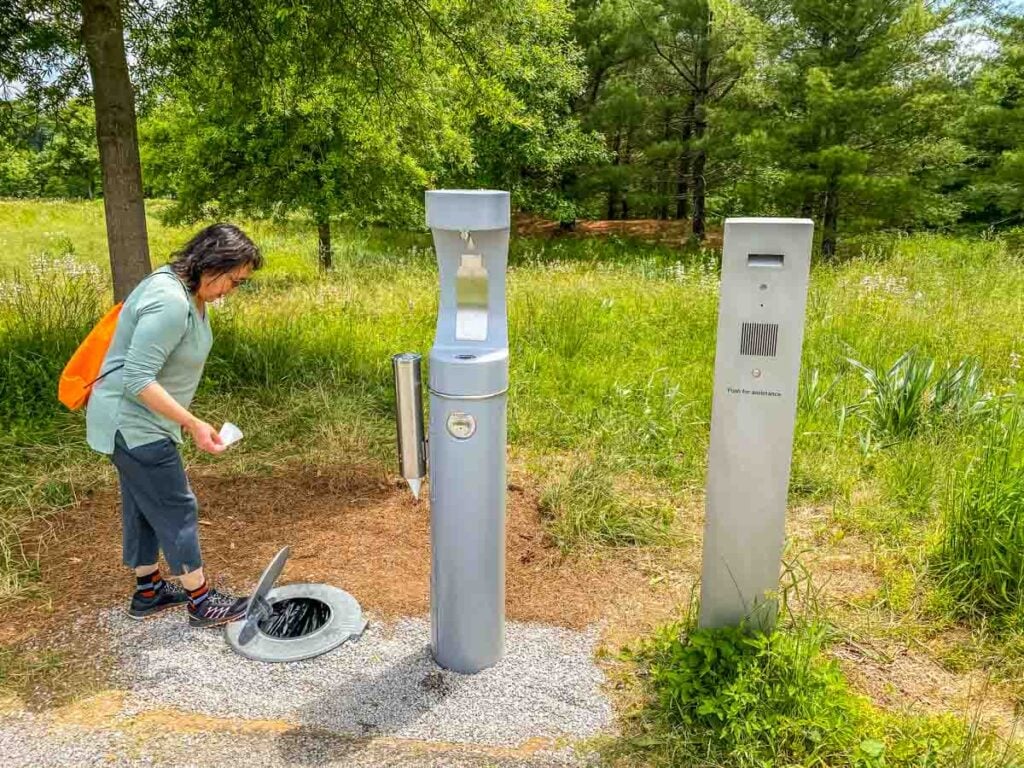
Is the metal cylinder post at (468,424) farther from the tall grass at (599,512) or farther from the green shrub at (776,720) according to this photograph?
the tall grass at (599,512)

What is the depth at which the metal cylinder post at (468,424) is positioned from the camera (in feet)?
8.81

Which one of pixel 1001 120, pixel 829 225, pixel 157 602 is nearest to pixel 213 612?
pixel 157 602

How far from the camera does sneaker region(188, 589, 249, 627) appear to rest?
3217 mm

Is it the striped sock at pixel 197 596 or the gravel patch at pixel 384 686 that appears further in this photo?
the striped sock at pixel 197 596

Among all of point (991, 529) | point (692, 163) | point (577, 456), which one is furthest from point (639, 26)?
point (991, 529)

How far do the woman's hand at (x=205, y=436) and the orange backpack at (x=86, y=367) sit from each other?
19.7 inches

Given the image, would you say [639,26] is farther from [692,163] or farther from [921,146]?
[921,146]

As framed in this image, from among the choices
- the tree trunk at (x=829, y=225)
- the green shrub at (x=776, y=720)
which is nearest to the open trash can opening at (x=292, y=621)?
the green shrub at (x=776, y=720)

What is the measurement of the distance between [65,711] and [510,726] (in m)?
1.63

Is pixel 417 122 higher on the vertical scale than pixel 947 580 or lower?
higher

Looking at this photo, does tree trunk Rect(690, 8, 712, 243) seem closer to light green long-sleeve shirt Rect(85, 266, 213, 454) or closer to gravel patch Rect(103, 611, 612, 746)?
light green long-sleeve shirt Rect(85, 266, 213, 454)

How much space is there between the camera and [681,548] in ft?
12.9

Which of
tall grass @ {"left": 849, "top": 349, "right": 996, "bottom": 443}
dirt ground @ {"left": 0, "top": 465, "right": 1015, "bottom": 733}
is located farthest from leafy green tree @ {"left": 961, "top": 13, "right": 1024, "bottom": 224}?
dirt ground @ {"left": 0, "top": 465, "right": 1015, "bottom": 733}

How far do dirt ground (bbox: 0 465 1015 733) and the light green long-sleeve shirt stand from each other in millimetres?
1062
